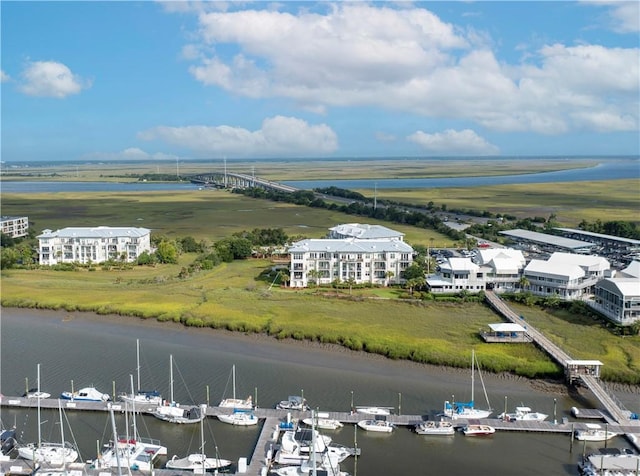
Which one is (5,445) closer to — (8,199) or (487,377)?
(487,377)

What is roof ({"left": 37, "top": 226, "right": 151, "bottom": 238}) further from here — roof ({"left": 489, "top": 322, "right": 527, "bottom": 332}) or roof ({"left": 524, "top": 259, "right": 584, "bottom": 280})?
roof ({"left": 489, "top": 322, "right": 527, "bottom": 332})

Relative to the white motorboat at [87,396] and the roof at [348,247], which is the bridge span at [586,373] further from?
the white motorboat at [87,396]

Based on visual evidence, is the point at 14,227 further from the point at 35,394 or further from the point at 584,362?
the point at 584,362

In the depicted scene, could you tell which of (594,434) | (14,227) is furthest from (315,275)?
(14,227)

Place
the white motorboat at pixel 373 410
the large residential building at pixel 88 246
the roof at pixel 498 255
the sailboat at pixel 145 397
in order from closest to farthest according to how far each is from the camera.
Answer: the white motorboat at pixel 373 410, the sailboat at pixel 145 397, the roof at pixel 498 255, the large residential building at pixel 88 246

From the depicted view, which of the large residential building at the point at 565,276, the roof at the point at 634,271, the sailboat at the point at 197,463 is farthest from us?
the large residential building at the point at 565,276

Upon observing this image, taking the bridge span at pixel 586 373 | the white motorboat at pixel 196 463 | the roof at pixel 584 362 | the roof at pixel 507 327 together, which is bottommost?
the white motorboat at pixel 196 463

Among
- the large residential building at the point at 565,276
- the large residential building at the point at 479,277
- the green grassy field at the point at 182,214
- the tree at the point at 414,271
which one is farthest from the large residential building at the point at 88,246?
the large residential building at the point at 565,276
